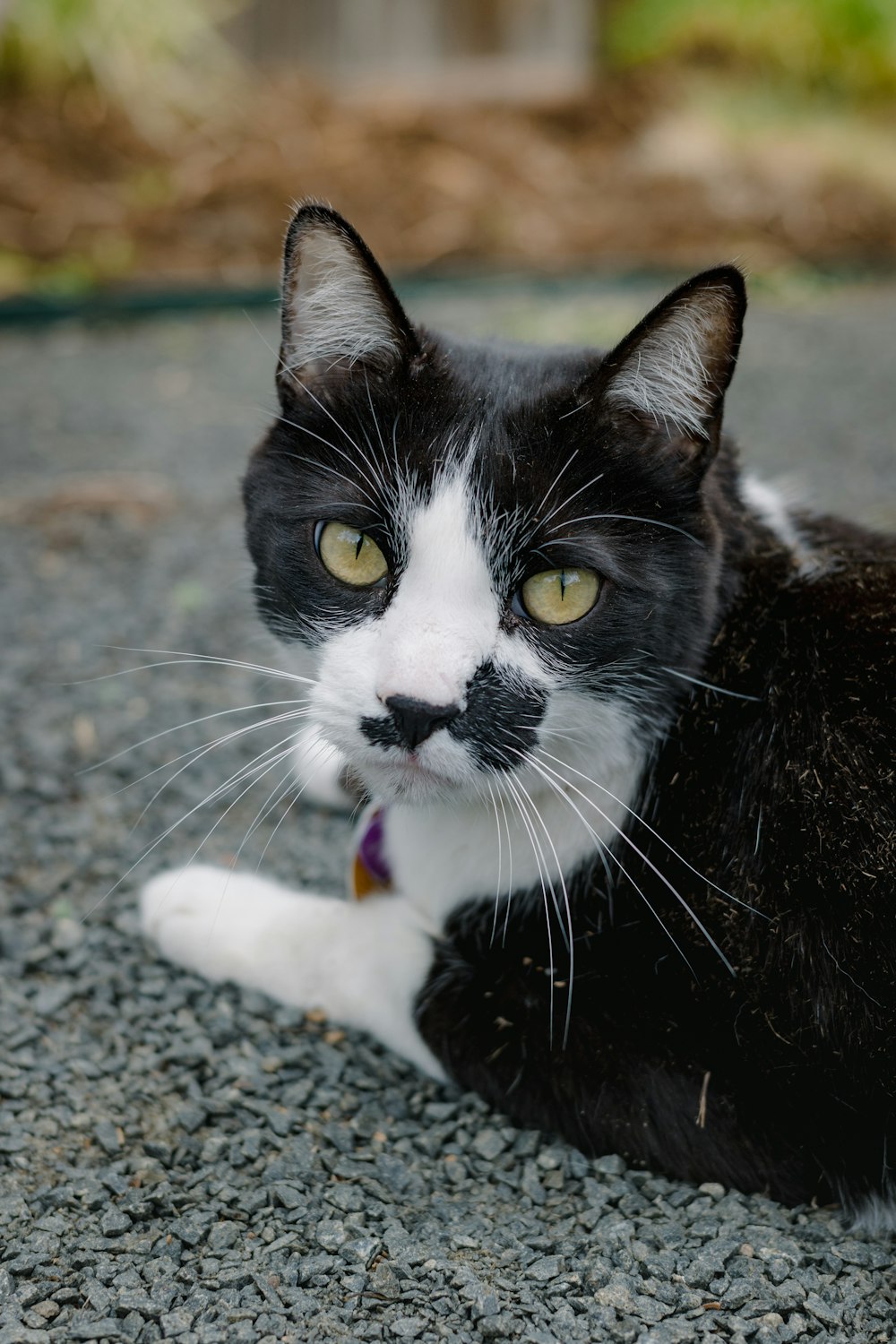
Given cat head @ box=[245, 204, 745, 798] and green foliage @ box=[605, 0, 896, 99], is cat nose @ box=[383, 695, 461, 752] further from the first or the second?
green foliage @ box=[605, 0, 896, 99]

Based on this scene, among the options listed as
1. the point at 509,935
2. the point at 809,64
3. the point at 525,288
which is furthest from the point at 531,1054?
the point at 809,64

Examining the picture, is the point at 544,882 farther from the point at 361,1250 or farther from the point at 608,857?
the point at 361,1250

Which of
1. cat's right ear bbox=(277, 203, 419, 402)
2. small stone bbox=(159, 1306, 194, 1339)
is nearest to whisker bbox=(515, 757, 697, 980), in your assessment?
cat's right ear bbox=(277, 203, 419, 402)

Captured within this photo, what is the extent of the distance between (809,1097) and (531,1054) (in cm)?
41

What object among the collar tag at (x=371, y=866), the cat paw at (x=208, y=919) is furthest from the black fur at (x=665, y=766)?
the cat paw at (x=208, y=919)

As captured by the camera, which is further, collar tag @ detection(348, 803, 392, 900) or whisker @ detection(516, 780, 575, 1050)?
collar tag @ detection(348, 803, 392, 900)

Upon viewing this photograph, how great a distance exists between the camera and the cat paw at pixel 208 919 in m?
2.09

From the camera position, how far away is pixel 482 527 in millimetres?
1633

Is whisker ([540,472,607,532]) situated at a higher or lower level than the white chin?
higher

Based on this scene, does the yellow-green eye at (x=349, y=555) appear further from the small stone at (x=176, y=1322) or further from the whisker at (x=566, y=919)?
the small stone at (x=176, y=1322)

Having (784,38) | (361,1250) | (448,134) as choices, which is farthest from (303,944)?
(784,38)

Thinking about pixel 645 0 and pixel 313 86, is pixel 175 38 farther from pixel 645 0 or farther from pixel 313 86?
pixel 645 0

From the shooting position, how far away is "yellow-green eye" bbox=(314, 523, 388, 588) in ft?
5.54

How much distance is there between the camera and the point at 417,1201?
1703 millimetres
